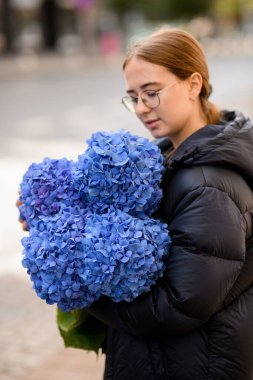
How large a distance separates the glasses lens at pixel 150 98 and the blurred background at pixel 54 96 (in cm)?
46

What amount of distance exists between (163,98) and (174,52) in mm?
151

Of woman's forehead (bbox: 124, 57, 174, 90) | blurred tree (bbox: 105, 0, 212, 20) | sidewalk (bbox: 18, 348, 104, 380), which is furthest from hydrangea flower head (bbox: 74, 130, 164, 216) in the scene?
blurred tree (bbox: 105, 0, 212, 20)

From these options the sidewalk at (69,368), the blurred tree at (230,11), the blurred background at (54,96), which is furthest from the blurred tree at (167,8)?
the sidewalk at (69,368)

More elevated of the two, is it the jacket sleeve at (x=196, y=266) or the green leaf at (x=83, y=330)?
the jacket sleeve at (x=196, y=266)

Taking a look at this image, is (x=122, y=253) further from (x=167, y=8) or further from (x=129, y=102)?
(x=167, y=8)

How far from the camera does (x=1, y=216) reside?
7.09m

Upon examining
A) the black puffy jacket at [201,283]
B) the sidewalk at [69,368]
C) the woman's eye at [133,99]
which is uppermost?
the woman's eye at [133,99]

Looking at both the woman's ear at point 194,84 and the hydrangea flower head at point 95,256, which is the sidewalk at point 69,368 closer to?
the hydrangea flower head at point 95,256

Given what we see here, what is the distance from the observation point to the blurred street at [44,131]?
12.8 ft

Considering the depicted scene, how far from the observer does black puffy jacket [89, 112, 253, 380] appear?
74.8 inches

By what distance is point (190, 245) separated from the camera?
6.25 ft

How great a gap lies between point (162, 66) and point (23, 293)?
10.7 feet

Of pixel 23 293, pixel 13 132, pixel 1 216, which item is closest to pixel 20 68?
pixel 13 132

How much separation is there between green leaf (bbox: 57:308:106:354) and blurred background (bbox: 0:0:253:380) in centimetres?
108
